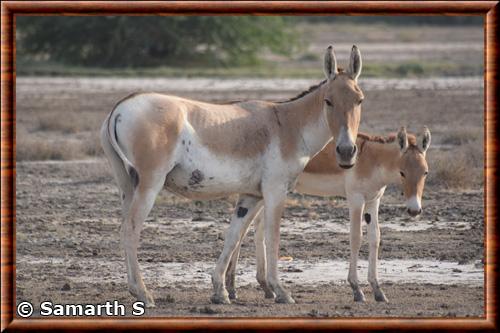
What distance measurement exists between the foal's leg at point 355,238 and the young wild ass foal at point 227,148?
0.73 meters

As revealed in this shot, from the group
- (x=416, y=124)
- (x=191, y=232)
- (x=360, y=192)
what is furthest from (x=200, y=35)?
(x=360, y=192)

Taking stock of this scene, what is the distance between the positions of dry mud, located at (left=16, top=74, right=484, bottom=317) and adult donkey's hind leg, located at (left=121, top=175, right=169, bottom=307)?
0.94 ft

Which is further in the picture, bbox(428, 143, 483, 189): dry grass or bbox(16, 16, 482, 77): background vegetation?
bbox(16, 16, 482, 77): background vegetation

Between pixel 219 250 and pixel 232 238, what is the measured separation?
2.32 m

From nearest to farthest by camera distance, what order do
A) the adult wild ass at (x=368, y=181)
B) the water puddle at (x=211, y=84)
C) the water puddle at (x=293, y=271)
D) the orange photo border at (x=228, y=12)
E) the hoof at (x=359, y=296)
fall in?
the orange photo border at (x=228, y=12), the hoof at (x=359, y=296), the adult wild ass at (x=368, y=181), the water puddle at (x=293, y=271), the water puddle at (x=211, y=84)

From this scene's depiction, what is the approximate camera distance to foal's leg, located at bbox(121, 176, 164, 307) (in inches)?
378

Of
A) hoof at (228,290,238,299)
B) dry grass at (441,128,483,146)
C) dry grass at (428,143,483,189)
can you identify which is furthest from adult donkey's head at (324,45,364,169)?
dry grass at (441,128,483,146)

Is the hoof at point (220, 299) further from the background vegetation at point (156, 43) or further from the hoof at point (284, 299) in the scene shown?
the background vegetation at point (156, 43)

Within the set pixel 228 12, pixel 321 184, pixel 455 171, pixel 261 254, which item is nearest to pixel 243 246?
pixel 321 184

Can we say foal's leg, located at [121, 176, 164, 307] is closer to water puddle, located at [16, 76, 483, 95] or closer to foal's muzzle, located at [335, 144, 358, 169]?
foal's muzzle, located at [335, 144, 358, 169]

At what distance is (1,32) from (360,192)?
3991 mm

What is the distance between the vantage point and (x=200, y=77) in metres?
34.6

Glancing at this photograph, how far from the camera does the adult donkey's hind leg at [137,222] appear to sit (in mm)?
9602

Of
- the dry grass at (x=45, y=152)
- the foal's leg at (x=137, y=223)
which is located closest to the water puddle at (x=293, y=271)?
the foal's leg at (x=137, y=223)
